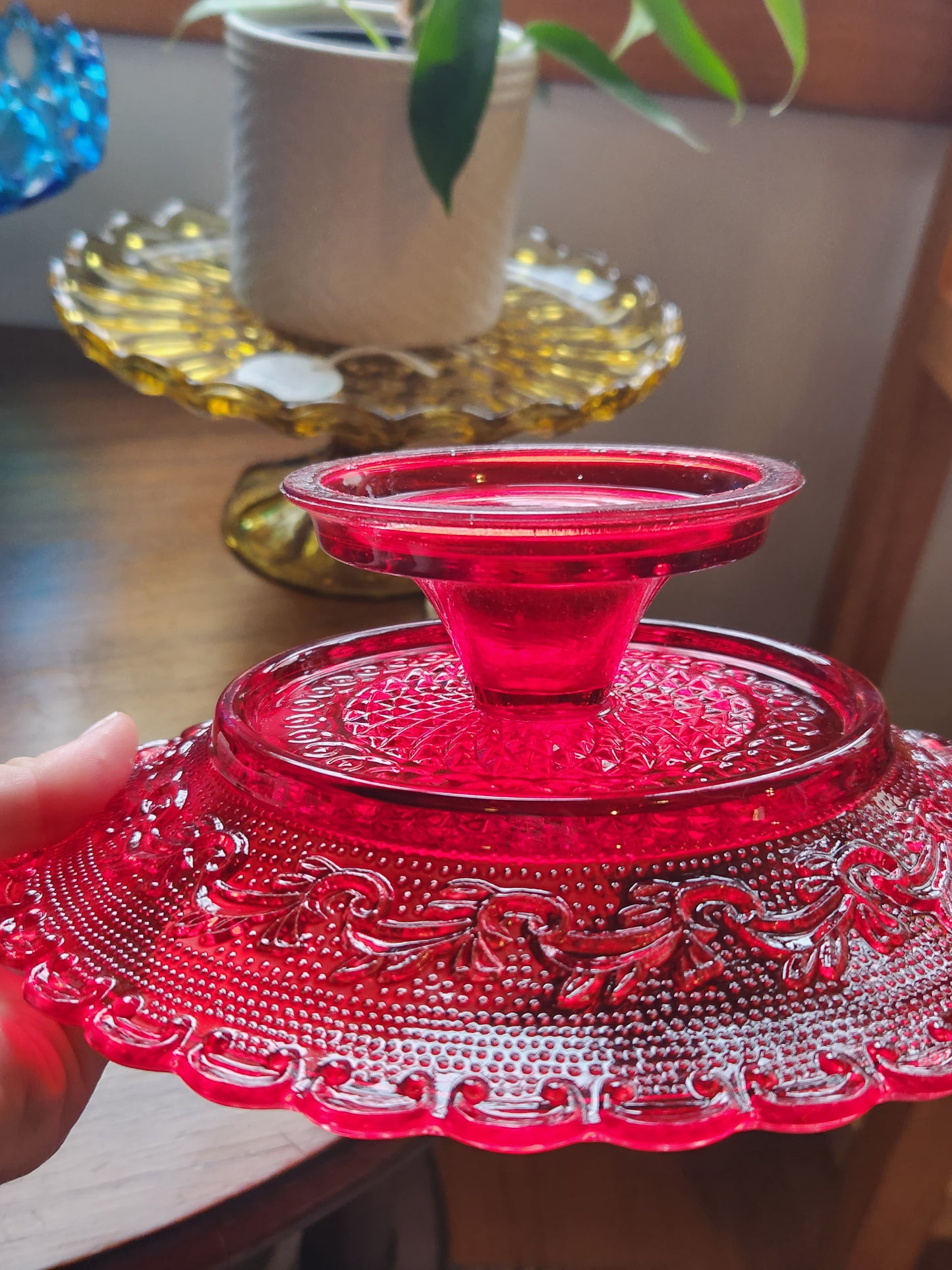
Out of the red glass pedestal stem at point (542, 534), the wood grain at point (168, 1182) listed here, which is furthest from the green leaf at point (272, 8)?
the wood grain at point (168, 1182)

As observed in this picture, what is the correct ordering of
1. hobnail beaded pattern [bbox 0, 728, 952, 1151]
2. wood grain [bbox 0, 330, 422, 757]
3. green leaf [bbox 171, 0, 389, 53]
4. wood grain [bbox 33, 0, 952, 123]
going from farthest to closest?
wood grain [bbox 33, 0, 952, 123], green leaf [bbox 171, 0, 389, 53], wood grain [bbox 0, 330, 422, 757], hobnail beaded pattern [bbox 0, 728, 952, 1151]

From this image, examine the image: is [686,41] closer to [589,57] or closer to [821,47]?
[589,57]

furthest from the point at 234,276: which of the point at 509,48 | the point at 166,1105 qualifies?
the point at 166,1105

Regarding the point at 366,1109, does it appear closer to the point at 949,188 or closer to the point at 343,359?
the point at 343,359

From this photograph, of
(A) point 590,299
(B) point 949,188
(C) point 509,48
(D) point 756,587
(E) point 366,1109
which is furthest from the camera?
(D) point 756,587

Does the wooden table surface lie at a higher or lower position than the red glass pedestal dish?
lower

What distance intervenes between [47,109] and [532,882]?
628mm

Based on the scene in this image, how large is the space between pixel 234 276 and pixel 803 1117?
55cm

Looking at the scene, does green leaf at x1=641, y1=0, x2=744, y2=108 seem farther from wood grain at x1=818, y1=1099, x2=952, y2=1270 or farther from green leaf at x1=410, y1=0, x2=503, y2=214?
wood grain at x1=818, y1=1099, x2=952, y2=1270

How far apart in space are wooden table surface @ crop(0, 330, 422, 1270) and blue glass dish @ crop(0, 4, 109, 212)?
0.51ft

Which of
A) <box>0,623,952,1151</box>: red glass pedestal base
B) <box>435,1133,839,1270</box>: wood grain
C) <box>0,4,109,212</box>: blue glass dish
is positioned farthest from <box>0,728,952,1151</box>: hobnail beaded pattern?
<box>0,4,109,212</box>: blue glass dish

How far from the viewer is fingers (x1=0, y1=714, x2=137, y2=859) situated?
0.33 m

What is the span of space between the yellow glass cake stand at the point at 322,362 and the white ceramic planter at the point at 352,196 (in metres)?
0.02

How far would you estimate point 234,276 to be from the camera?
0.64 metres
